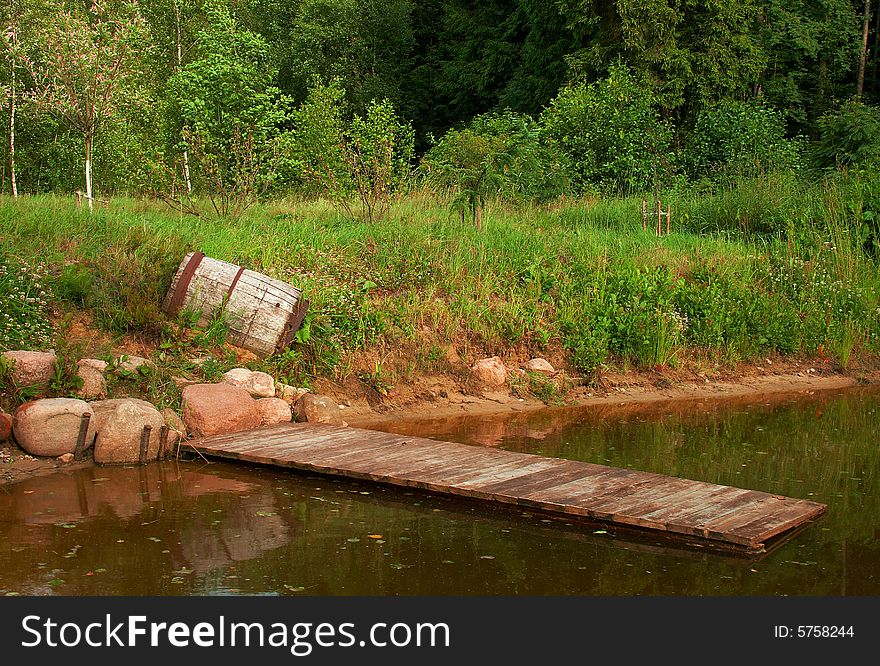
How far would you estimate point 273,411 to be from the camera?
9.09 m

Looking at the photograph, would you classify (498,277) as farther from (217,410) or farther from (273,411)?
(217,410)

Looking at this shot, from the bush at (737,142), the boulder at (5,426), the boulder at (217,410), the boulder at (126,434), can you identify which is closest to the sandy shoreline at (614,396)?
the boulder at (217,410)

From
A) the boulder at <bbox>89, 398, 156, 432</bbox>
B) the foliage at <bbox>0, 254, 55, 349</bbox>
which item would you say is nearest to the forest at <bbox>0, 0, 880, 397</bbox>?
the foliage at <bbox>0, 254, 55, 349</bbox>

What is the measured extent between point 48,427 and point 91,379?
A: 0.81m

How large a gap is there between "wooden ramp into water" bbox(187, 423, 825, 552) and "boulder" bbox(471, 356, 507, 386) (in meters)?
2.24

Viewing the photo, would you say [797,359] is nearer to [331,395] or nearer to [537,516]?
[331,395]

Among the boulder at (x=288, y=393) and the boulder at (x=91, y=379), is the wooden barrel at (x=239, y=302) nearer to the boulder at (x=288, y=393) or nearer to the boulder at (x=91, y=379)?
the boulder at (x=288, y=393)

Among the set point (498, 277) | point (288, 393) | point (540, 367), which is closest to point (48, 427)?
point (288, 393)

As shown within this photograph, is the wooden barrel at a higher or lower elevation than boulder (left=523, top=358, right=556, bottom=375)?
higher

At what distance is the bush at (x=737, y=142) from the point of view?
21.3m

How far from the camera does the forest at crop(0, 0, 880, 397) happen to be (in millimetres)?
10695

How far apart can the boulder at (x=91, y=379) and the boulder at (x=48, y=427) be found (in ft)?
1.81

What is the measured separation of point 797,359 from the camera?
493 inches

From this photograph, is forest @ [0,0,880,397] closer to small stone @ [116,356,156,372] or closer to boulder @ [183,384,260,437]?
small stone @ [116,356,156,372]
